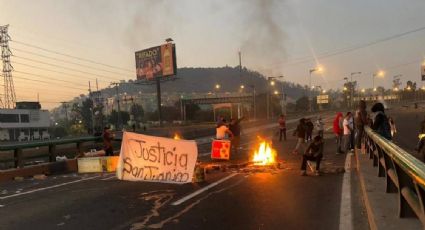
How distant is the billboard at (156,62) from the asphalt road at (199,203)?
77.7 metres

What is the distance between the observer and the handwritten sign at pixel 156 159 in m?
12.8

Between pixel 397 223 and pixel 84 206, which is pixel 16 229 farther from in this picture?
pixel 397 223

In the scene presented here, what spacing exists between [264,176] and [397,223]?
7451 millimetres

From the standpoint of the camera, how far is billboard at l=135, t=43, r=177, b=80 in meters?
91.8

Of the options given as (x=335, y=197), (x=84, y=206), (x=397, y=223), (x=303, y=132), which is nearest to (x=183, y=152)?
(x=84, y=206)

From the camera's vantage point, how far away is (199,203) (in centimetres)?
1002

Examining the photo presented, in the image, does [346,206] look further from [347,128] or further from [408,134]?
[408,134]

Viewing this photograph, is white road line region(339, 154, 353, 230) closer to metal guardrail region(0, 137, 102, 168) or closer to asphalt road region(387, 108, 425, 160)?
asphalt road region(387, 108, 425, 160)

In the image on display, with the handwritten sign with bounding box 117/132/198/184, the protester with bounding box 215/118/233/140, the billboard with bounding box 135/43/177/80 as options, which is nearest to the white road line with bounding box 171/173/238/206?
the handwritten sign with bounding box 117/132/198/184

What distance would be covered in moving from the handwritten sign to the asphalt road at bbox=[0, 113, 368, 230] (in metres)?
0.27

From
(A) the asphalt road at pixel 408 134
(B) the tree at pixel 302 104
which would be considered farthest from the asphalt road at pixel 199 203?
(B) the tree at pixel 302 104

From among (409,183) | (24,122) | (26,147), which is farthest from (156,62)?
(409,183)

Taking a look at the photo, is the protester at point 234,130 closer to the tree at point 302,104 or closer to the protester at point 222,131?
the protester at point 222,131

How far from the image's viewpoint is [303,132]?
70.1 feet
